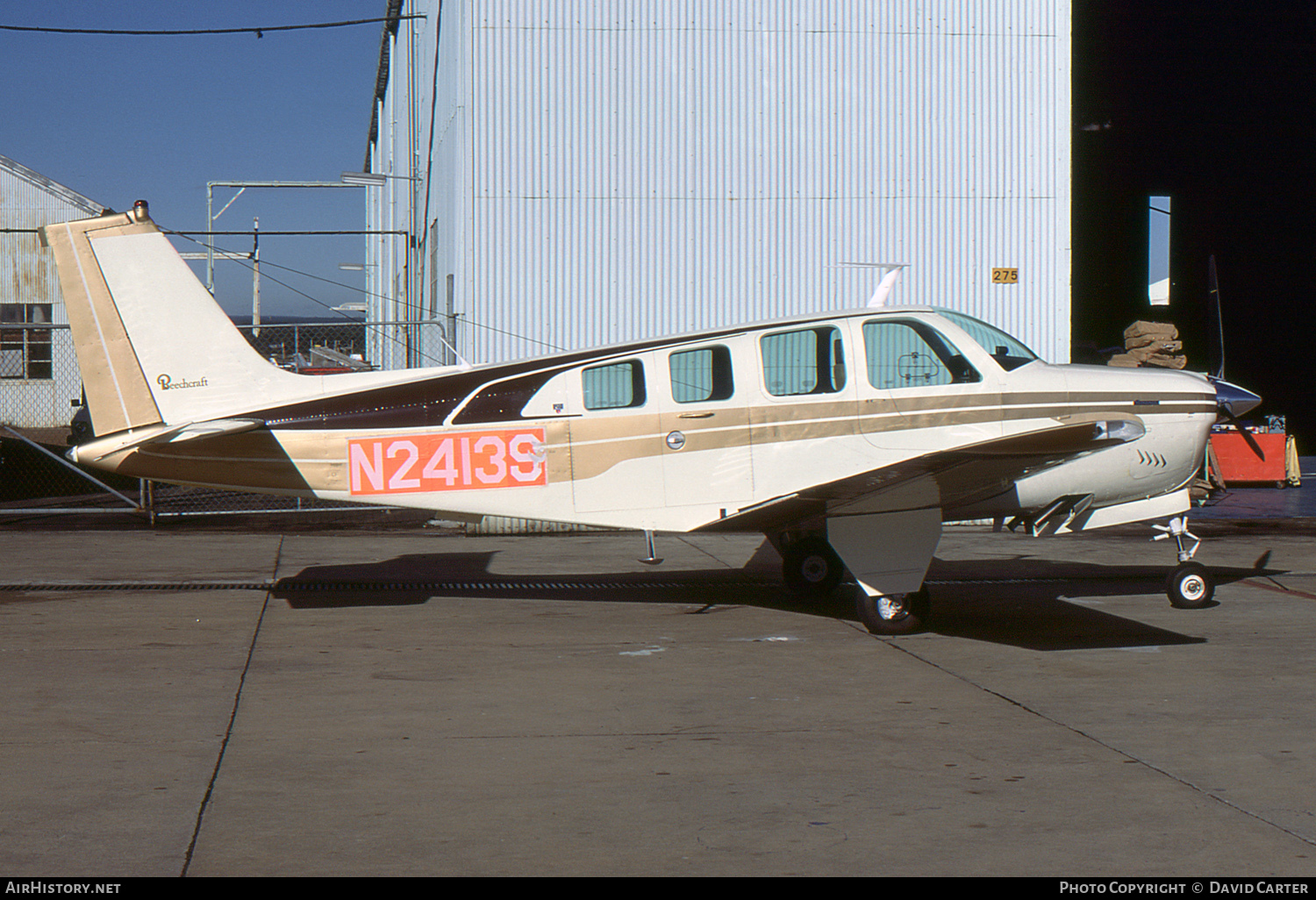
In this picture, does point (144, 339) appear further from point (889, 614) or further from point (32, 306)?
point (32, 306)

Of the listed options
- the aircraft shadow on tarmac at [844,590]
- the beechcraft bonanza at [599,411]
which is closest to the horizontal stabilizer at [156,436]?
the beechcraft bonanza at [599,411]

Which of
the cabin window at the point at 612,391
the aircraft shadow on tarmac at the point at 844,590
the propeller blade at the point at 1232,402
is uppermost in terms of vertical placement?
the cabin window at the point at 612,391

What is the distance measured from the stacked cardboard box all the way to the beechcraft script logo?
14.1 meters

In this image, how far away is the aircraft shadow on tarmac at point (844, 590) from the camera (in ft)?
27.2

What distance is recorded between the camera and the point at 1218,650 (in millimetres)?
7473

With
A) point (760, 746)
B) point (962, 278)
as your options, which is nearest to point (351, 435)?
point (760, 746)

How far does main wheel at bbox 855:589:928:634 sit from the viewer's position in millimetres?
8031

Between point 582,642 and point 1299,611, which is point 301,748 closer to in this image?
point 582,642

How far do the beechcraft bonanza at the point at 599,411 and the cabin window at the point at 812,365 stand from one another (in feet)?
0.04

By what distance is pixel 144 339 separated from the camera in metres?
8.19

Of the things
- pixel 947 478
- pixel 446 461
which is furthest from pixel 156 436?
pixel 947 478

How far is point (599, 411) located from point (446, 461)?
1.12 metres

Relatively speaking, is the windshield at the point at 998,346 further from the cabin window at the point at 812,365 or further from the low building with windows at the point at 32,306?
the low building with windows at the point at 32,306
